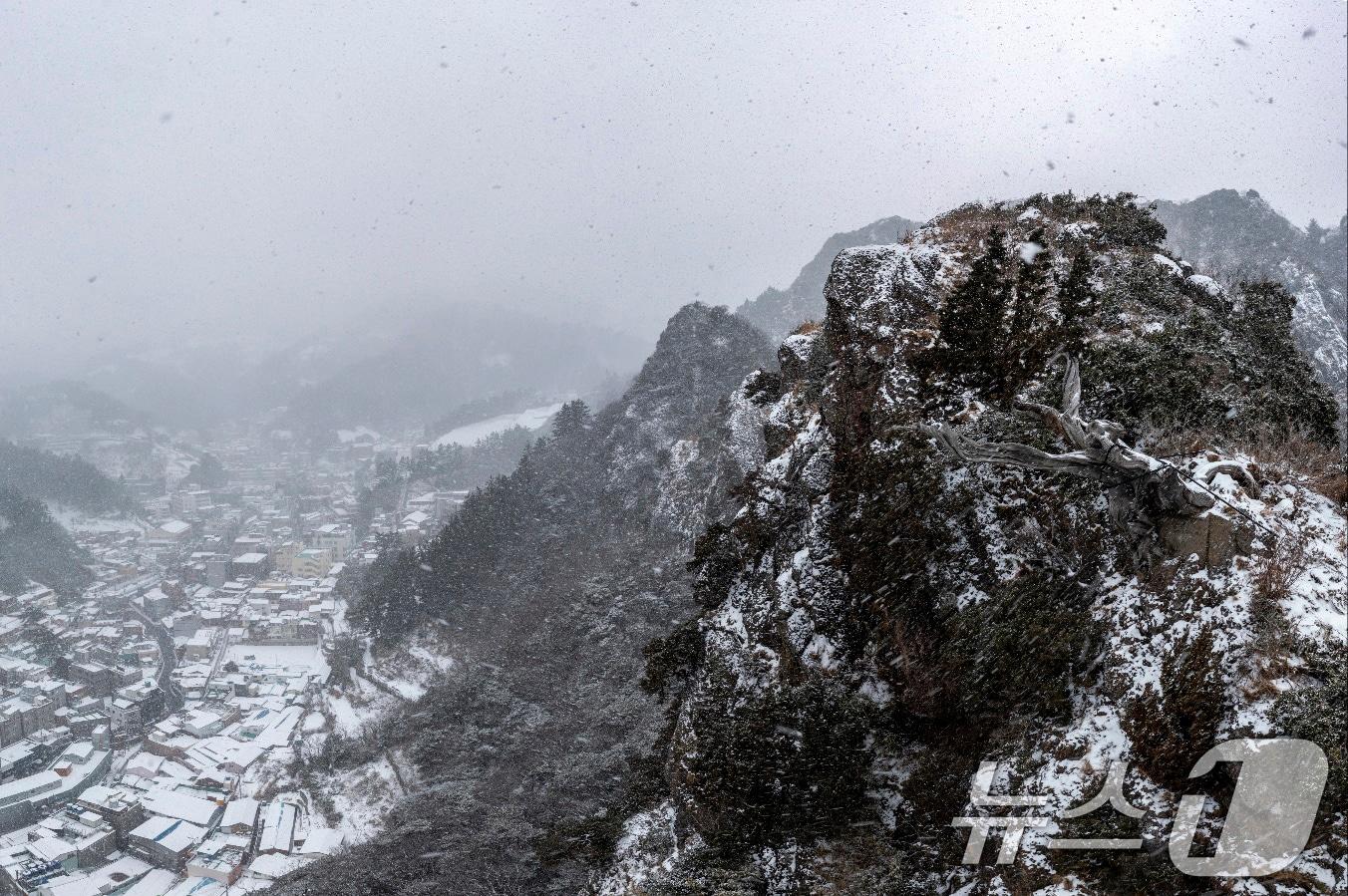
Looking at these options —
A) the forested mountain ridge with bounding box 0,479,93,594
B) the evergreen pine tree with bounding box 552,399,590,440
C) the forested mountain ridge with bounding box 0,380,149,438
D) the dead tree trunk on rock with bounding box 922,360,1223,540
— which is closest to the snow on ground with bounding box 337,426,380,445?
the forested mountain ridge with bounding box 0,380,149,438

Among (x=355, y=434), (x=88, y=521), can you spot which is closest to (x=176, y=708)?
(x=88, y=521)

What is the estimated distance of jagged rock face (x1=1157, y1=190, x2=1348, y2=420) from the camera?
180 ft

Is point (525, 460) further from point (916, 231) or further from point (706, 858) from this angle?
point (706, 858)

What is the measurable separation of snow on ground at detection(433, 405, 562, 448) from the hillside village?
4430 centimetres

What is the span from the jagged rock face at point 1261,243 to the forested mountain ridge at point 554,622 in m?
46.8

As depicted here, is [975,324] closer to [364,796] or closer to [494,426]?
[364,796]

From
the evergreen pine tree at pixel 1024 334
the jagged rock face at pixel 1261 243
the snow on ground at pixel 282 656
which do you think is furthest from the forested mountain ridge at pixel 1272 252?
the snow on ground at pixel 282 656

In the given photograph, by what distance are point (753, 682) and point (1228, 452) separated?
21.8ft

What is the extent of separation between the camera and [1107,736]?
6.25 metres

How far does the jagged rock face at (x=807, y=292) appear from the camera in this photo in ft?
303

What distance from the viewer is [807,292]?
96.7 meters

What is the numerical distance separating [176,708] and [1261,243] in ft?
342

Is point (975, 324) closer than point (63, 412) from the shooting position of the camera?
Yes

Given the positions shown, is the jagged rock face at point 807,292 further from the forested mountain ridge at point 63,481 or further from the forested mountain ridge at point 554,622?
the forested mountain ridge at point 63,481
